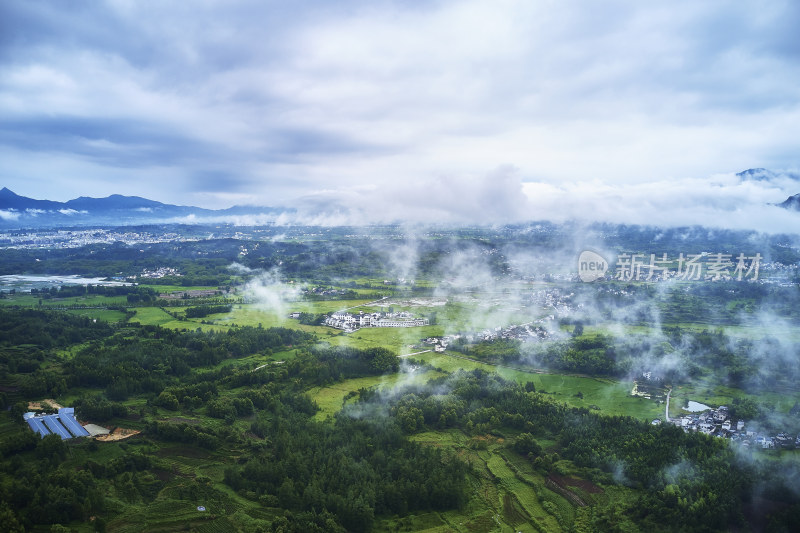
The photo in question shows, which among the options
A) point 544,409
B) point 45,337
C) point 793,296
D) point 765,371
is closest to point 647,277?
point 793,296

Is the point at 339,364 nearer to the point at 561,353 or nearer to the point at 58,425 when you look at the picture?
the point at 58,425

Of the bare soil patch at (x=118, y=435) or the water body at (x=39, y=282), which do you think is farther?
the water body at (x=39, y=282)

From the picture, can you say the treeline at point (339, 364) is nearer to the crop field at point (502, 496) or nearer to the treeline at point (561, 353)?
the treeline at point (561, 353)

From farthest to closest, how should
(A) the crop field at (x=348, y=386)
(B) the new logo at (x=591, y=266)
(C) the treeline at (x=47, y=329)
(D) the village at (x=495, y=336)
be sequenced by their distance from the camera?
(B) the new logo at (x=591, y=266) → (D) the village at (x=495, y=336) → (C) the treeline at (x=47, y=329) → (A) the crop field at (x=348, y=386)

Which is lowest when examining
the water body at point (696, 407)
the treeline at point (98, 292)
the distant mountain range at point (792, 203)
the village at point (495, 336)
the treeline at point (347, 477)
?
the treeline at point (347, 477)

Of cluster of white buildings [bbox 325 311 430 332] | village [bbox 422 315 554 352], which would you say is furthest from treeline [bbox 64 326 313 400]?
village [bbox 422 315 554 352]

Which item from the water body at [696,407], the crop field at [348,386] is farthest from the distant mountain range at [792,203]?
the crop field at [348,386]

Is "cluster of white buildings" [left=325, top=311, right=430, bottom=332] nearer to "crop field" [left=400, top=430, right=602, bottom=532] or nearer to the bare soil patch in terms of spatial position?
"crop field" [left=400, top=430, right=602, bottom=532]

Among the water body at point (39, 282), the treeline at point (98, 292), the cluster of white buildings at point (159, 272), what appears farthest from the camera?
the cluster of white buildings at point (159, 272)
